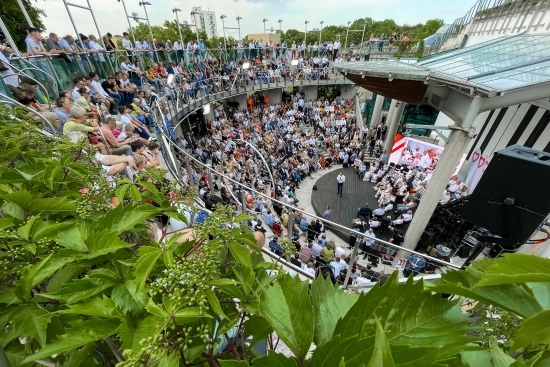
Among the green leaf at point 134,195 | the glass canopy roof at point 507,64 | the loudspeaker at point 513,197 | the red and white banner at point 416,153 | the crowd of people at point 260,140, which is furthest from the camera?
the red and white banner at point 416,153

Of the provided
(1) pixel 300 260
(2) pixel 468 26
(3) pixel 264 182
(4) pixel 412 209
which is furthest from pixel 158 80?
(2) pixel 468 26

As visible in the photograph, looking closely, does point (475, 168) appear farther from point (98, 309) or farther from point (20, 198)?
point (20, 198)

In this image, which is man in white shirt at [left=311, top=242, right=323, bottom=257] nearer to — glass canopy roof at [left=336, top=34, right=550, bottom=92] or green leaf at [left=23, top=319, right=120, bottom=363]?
glass canopy roof at [left=336, top=34, right=550, bottom=92]

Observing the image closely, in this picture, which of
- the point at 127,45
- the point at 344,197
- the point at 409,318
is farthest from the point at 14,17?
the point at 409,318

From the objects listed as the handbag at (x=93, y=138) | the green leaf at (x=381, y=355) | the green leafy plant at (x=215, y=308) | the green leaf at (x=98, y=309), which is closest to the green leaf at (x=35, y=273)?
the green leafy plant at (x=215, y=308)

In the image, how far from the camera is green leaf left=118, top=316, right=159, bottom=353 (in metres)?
0.90

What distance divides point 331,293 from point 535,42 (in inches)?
695

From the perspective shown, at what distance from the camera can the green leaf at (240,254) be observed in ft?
3.69

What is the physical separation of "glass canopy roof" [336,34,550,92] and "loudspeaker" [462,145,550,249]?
199 inches

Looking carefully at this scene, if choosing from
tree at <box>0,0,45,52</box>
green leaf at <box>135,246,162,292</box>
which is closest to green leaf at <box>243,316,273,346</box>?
green leaf at <box>135,246,162,292</box>

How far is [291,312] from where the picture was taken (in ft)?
3.17

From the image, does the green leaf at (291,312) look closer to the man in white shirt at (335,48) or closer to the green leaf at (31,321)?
the green leaf at (31,321)

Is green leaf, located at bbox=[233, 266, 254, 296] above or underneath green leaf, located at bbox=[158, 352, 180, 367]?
underneath

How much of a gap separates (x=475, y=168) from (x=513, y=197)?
1310 centimetres
